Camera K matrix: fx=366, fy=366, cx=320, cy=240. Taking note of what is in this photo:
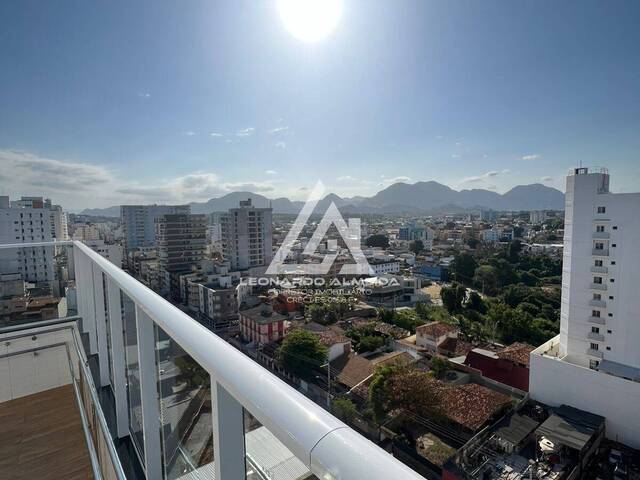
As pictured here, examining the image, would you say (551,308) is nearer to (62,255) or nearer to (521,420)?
(521,420)

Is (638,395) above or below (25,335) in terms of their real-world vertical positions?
below

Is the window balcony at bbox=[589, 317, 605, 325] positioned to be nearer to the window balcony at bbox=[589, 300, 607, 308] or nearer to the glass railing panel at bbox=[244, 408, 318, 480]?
the window balcony at bbox=[589, 300, 607, 308]

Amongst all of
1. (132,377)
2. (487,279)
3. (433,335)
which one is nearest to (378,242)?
(487,279)

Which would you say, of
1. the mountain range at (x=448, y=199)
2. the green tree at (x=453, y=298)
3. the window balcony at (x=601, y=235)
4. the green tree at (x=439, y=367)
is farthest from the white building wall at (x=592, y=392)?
the mountain range at (x=448, y=199)

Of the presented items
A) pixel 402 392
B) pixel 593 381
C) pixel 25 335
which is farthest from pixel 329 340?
pixel 25 335

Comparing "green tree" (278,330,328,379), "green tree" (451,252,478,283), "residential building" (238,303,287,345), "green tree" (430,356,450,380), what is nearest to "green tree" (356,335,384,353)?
"green tree" (278,330,328,379)

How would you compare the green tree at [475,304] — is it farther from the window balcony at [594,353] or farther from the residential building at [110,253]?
the residential building at [110,253]

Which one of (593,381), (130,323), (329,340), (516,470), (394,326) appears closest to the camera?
(130,323)

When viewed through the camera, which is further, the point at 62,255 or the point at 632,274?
the point at 632,274
